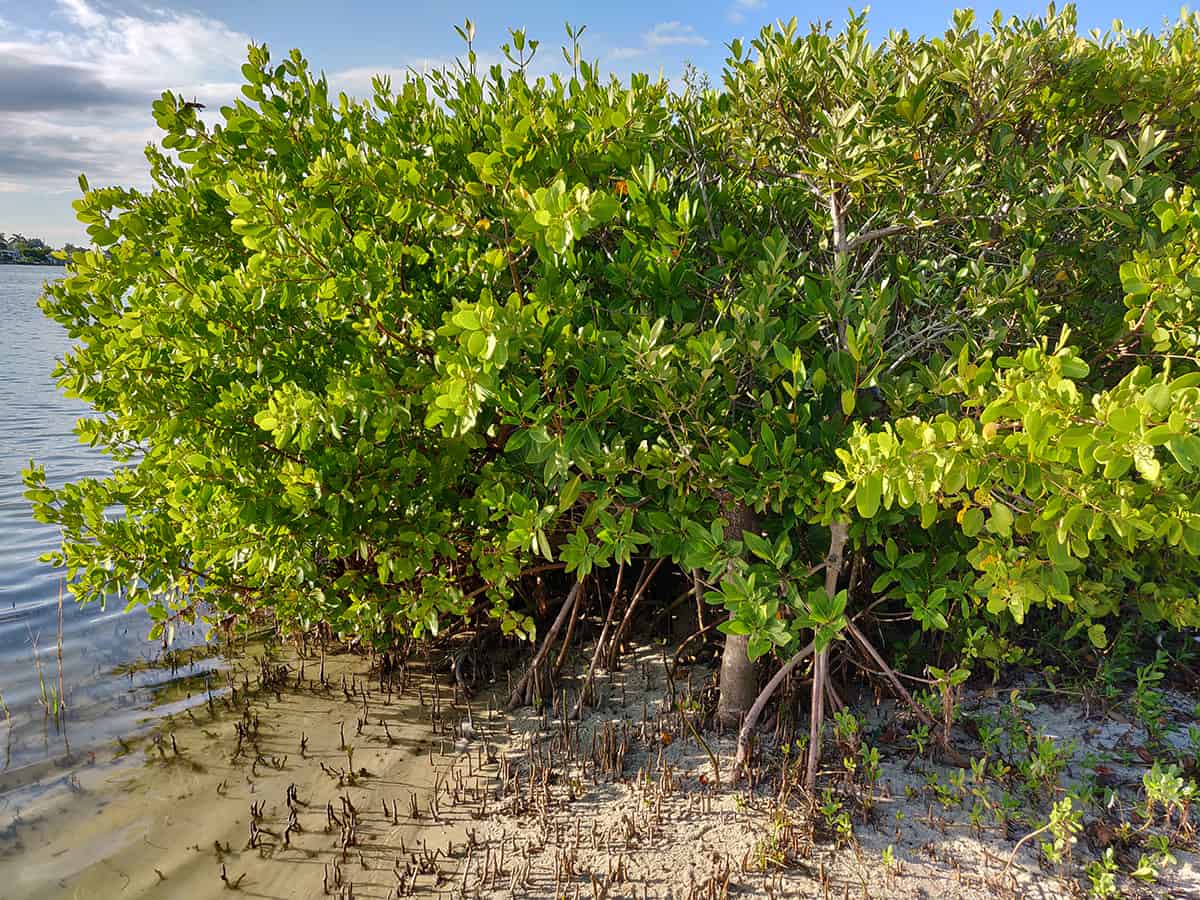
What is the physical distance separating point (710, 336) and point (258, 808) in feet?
8.94

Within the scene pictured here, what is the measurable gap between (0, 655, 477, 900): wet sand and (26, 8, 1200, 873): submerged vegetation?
665mm

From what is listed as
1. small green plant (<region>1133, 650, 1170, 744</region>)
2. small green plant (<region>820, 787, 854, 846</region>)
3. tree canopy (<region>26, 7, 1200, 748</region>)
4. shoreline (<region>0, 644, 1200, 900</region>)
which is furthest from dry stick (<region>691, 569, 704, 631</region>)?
small green plant (<region>1133, 650, 1170, 744</region>)

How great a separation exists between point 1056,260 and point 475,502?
8.10 feet

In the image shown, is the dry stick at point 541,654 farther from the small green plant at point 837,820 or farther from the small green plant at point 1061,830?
the small green plant at point 1061,830

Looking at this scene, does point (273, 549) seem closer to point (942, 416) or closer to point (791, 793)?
point (791, 793)

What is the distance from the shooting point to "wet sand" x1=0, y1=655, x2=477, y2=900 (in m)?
3.00

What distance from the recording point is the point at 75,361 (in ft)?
11.5

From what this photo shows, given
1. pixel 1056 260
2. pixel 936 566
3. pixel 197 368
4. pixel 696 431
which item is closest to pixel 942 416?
pixel 696 431

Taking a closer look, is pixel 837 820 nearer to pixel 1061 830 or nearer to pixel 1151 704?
pixel 1061 830

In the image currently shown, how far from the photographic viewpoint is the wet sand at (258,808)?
118 inches

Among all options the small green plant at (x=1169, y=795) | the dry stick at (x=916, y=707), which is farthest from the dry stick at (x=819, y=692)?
the small green plant at (x=1169, y=795)

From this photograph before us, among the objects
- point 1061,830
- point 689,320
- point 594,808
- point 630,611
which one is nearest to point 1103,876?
point 1061,830

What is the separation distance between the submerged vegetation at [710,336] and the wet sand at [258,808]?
665 mm

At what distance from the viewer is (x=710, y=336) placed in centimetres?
A: 238
